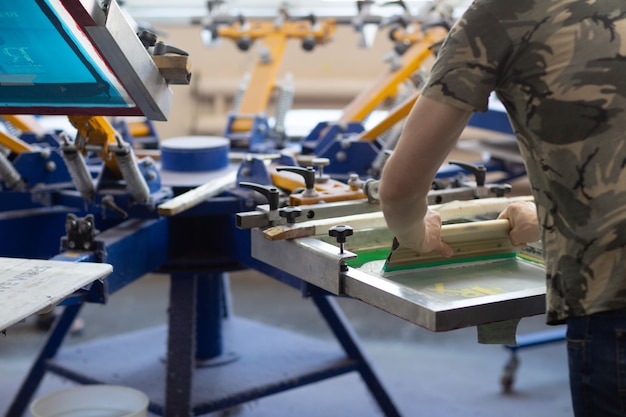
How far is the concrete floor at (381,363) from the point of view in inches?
117

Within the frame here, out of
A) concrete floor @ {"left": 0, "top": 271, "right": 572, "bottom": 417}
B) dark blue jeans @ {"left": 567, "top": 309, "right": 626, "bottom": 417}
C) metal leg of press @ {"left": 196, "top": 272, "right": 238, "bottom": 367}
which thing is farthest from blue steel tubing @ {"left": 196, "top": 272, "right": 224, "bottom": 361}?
dark blue jeans @ {"left": 567, "top": 309, "right": 626, "bottom": 417}

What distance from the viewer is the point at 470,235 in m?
1.54

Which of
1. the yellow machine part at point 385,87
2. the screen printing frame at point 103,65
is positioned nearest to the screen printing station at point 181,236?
→ the screen printing frame at point 103,65

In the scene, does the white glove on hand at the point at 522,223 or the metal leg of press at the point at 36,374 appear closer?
the white glove on hand at the point at 522,223

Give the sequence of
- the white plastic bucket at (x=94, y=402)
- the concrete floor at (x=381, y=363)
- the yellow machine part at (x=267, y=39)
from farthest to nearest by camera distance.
Answer: the yellow machine part at (x=267, y=39) < the concrete floor at (x=381, y=363) < the white plastic bucket at (x=94, y=402)

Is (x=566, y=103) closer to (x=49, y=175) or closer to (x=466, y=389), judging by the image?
(x=49, y=175)

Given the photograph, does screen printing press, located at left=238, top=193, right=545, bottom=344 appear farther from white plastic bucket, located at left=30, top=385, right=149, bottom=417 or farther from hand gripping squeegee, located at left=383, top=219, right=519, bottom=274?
white plastic bucket, located at left=30, top=385, right=149, bottom=417

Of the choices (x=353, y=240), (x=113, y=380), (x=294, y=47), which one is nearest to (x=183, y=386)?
(x=113, y=380)

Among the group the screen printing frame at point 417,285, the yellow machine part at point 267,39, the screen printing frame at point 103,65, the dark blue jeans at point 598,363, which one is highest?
the yellow machine part at point 267,39

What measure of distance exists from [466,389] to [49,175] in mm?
1654

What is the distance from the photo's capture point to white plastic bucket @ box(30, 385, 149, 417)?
219 centimetres

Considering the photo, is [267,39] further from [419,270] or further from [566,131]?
[566,131]

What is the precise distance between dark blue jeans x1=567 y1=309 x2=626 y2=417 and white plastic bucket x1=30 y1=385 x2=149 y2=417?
4.22 feet

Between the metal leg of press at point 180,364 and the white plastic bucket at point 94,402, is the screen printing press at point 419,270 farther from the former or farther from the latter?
the white plastic bucket at point 94,402
